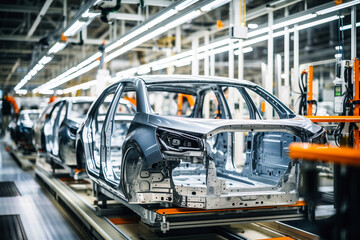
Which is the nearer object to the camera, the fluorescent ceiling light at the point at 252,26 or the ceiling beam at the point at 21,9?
the fluorescent ceiling light at the point at 252,26

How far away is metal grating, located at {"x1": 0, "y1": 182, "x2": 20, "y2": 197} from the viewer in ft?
22.7

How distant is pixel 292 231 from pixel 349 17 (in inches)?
192

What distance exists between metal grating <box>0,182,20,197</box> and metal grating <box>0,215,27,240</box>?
5.41ft

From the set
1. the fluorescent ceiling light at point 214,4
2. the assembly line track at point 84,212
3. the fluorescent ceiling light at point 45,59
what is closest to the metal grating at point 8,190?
the assembly line track at point 84,212

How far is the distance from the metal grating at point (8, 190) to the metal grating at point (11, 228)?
1650 millimetres

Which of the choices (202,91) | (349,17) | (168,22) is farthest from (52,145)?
(349,17)

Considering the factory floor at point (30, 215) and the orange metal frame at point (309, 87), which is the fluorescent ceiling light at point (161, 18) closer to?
the orange metal frame at point (309, 87)

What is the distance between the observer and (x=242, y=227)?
4816 mm

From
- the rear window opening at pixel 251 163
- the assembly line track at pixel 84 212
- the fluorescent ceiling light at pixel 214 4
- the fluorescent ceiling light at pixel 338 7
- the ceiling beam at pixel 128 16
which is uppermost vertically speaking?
the ceiling beam at pixel 128 16

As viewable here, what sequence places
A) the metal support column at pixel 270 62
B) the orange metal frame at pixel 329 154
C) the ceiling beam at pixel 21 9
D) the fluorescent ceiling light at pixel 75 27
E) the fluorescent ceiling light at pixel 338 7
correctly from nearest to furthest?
the orange metal frame at pixel 329 154 → the fluorescent ceiling light at pixel 338 7 → the fluorescent ceiling light at pixel 75 27 → the metal support column at pixel 270 62 → the ceiling beam at pixel 21 9

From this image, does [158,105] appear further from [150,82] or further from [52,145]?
[150,82]

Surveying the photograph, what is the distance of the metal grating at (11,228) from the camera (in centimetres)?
437

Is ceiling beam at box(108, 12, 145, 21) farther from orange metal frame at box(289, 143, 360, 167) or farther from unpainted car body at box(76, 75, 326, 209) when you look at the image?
orange metal frame at box(289, 143, 360, 167)

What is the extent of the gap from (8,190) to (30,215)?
212 cm
